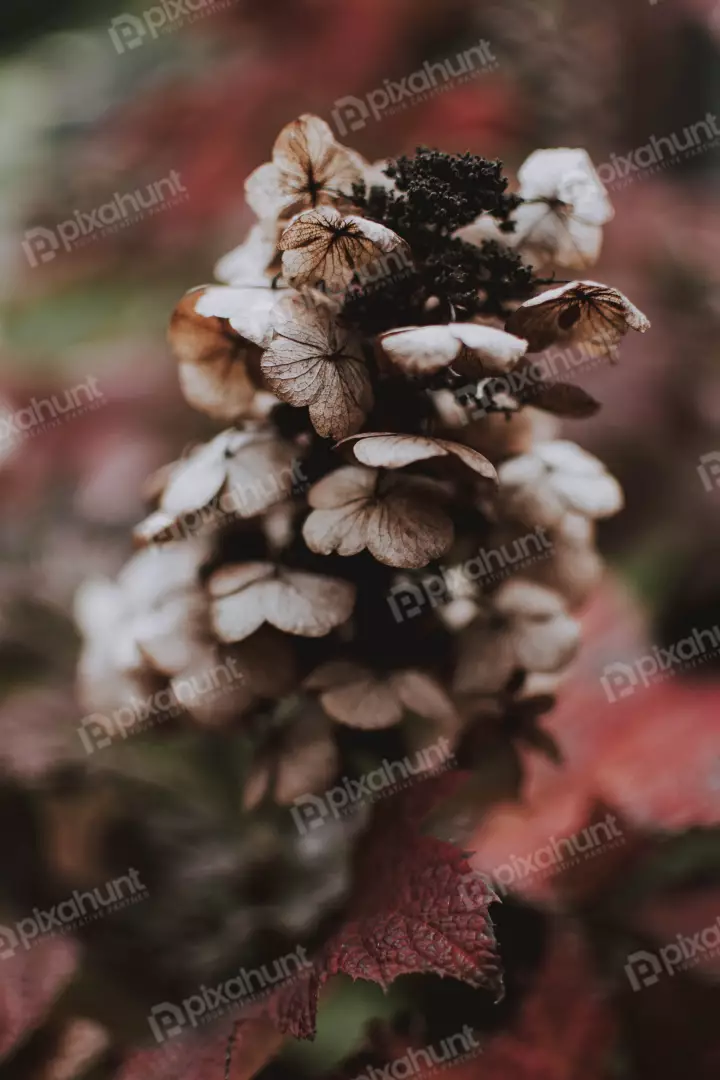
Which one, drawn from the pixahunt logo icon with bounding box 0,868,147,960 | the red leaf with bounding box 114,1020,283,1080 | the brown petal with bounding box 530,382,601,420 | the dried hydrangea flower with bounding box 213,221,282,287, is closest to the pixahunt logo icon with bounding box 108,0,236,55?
the dried hydrangea flower with bounding box 213,221,282,287

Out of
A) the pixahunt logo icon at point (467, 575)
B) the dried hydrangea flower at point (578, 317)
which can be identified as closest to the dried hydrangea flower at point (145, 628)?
the pixahunt logo icon at point (467, 575)

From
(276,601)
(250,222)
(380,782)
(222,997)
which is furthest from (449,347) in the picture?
(250,222)

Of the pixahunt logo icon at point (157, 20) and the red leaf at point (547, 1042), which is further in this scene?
the pixahunt logo icon at point (157, 20)

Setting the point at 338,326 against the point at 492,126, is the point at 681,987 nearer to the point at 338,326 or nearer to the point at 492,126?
the point at 338,326

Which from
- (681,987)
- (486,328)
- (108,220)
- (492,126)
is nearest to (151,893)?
(681,987)

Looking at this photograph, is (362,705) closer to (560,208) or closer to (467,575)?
(467,575)

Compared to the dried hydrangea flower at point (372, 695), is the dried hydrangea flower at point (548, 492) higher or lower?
higher

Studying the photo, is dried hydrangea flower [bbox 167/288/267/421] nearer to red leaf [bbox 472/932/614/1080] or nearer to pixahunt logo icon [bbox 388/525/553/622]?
pixahunt logo icon [bbox 388/525/553/622]

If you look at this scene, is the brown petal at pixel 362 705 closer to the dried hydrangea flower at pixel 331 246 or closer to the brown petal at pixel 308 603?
the brown petal at pixel 308 603
